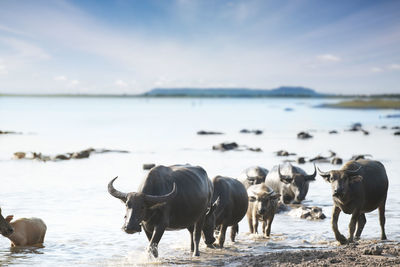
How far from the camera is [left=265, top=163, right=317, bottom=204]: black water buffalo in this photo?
18750 millimetres

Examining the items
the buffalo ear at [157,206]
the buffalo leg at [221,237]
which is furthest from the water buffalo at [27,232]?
the buffalo ear at [157,206]

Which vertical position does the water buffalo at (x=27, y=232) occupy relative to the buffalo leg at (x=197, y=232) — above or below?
below

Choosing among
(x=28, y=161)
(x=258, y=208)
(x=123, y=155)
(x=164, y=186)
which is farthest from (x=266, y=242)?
(x=123, y=155)

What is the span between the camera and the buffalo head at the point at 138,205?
367 inches

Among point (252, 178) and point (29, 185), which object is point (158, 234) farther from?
point (29, 185)

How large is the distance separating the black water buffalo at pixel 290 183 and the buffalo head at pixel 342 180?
19.0 feet

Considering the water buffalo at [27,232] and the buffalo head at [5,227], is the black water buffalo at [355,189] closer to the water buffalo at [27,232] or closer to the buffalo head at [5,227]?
the water buffalo at [27,232]

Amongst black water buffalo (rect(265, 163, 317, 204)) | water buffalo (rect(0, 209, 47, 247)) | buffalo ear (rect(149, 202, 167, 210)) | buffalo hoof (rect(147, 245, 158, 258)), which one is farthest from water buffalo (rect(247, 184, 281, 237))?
water buffalo (rect(0, 209, 47, 247))

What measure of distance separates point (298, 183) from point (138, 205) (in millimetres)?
10356

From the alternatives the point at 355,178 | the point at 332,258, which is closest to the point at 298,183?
the point at 355,178

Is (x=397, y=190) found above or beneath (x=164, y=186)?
beneath

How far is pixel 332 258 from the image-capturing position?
33.1ft

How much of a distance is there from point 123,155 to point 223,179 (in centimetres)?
2513

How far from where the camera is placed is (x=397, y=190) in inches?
848
